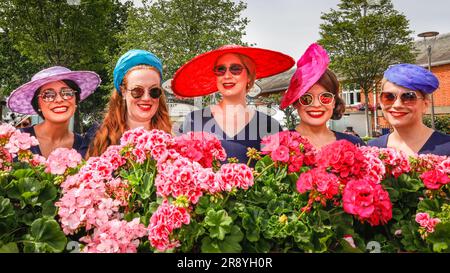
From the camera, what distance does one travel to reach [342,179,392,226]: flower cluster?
170cm

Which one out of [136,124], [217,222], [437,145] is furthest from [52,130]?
[437,145]

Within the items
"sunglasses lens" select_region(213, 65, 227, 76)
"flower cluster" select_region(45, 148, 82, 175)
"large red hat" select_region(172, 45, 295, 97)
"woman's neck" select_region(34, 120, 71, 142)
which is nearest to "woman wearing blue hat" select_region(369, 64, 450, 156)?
"large red hat" select_region(172, 45, 295, 97)

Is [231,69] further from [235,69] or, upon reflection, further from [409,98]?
[409,98]

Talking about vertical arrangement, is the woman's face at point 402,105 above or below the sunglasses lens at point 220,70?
below

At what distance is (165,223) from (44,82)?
244cm

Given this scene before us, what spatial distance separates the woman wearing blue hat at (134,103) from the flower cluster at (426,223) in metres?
2.23

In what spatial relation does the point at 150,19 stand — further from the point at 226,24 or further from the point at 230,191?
the point at 230,191

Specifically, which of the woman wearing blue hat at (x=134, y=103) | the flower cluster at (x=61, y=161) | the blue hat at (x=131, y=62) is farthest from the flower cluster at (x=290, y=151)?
the blue hat at (x=131, y=62)

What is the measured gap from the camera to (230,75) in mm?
3404

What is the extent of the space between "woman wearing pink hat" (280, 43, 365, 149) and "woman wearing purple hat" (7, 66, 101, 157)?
1.82 m

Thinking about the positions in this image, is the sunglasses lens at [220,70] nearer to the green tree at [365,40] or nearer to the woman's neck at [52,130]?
the woman's neck at [52,130]

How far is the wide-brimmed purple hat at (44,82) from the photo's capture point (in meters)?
3.53

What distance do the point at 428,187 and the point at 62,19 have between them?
64.4 feet

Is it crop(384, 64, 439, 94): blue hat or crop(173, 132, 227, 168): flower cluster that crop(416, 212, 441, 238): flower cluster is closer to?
crop(173, 132, 227, 168): flower cluster
